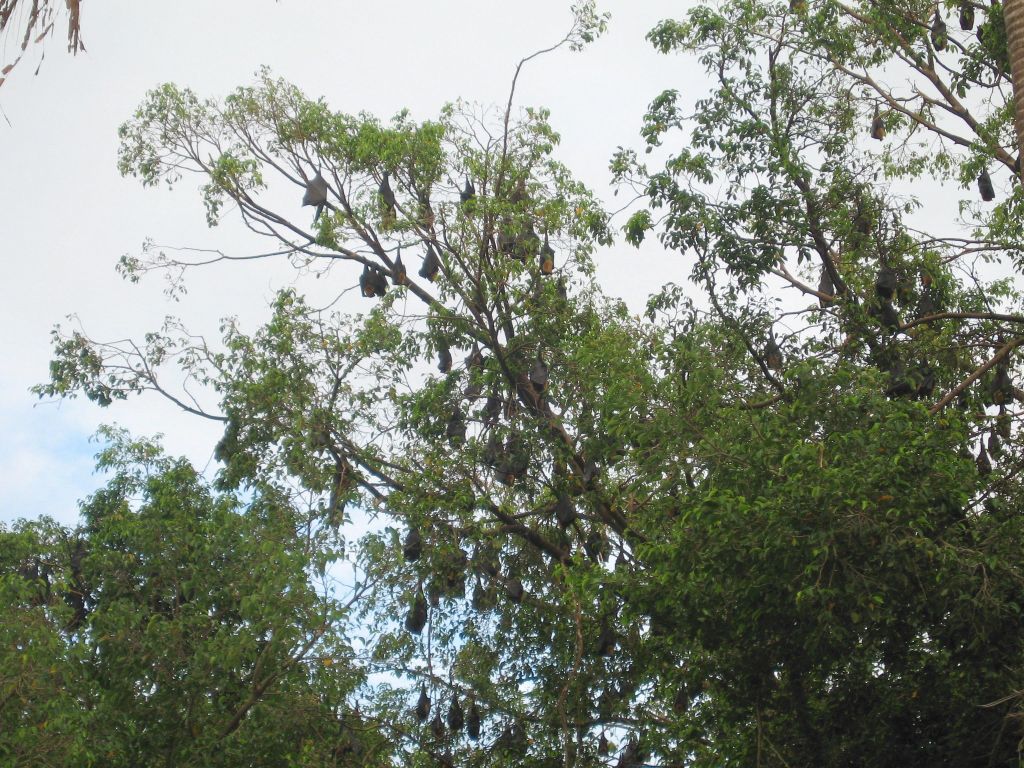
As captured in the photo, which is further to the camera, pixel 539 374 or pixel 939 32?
pixel 939 32

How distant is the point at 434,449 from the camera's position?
11953 mm

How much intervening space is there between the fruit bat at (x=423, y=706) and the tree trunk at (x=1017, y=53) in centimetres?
704

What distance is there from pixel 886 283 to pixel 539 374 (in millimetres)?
3324

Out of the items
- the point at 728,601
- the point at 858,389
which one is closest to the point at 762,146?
the point at 858,389

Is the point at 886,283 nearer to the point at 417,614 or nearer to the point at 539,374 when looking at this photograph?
the point at 539,374

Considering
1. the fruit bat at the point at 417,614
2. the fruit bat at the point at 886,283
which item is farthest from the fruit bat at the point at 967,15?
the fruit bat at the point at 417,614

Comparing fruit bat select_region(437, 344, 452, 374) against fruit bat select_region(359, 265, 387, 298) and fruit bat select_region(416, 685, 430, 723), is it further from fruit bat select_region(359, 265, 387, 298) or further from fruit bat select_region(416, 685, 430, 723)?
fruit bat select_region(416, 685, 430, 723)

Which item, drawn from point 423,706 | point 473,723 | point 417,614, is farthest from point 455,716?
point 417,614

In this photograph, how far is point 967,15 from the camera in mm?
11492

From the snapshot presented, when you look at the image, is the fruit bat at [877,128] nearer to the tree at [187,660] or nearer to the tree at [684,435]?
the tree at [684,435]

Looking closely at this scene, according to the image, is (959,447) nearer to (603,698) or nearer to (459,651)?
(603,698)

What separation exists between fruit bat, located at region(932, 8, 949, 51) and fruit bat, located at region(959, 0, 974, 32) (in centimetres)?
18

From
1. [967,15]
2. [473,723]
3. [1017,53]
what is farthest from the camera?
[967,15]

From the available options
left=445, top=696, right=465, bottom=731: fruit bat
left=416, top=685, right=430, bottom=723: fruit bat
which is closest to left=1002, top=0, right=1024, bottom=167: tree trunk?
left=445, top=696, right=465, bottom=731: fruit bat
